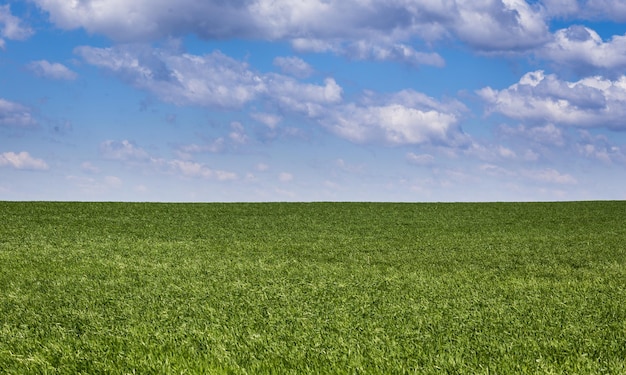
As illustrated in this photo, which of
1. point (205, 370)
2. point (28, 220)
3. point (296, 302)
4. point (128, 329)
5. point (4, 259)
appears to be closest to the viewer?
point (205, 370)

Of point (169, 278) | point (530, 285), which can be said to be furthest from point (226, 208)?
point (530, 285)

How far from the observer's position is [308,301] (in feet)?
20.4

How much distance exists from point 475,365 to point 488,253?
6.92 meters

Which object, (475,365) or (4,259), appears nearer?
(475,365)

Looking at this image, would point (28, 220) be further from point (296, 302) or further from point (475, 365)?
point (475, 365)

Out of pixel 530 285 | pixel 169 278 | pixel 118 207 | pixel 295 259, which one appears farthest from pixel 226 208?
pixel 530 285

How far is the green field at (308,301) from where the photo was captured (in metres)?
4.41

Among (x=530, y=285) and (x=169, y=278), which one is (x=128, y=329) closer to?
(x=169, y=278)

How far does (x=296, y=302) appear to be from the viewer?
6.16 m

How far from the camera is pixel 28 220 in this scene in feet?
50.3

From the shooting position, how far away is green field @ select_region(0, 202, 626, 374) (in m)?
4.41

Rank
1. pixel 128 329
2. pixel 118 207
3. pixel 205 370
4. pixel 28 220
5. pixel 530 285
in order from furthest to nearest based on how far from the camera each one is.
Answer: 1. pixel 118 207
2. pixel 28 220
3. pixel 530 285
4. pixel 128 329
5. pixel 205 370

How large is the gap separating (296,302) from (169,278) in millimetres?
2306

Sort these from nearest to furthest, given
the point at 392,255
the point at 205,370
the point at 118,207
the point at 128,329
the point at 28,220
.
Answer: the point at 205,370
the point at 128,329
the point at 392,255
the point at 28,220
the point at 118,207
